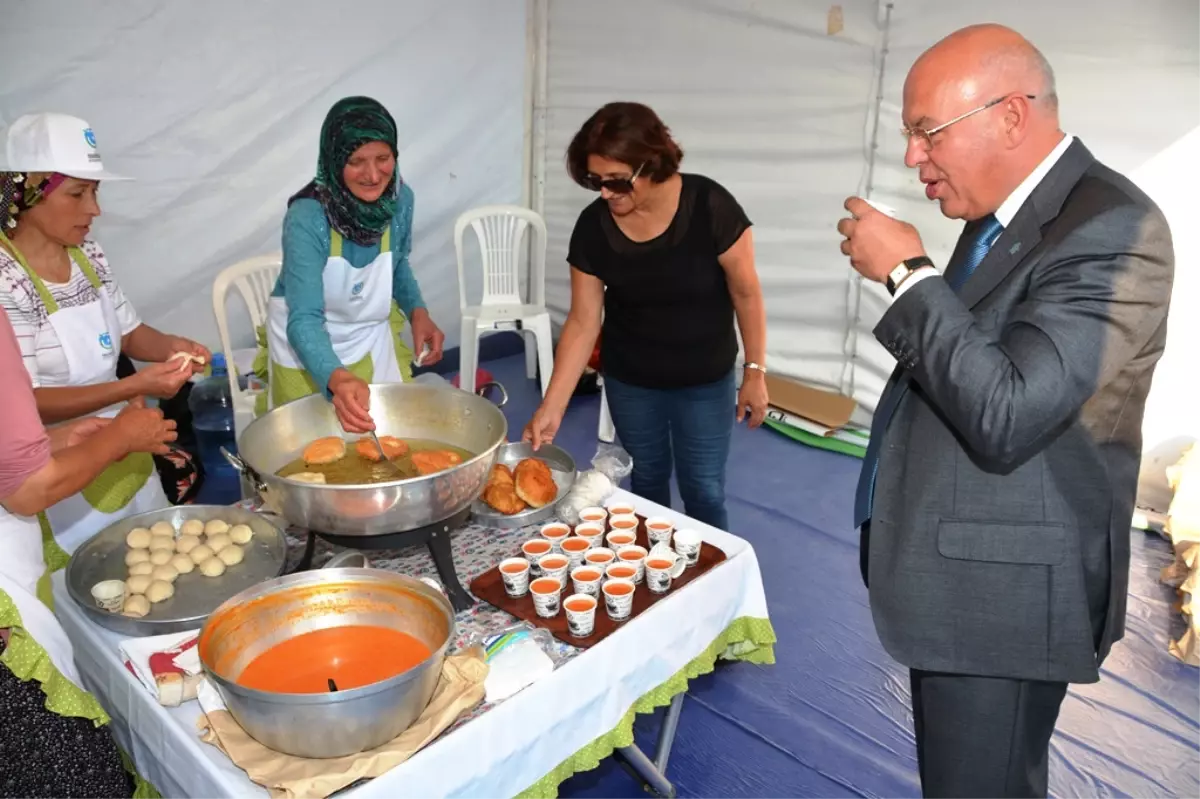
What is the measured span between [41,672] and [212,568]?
38 centimetres

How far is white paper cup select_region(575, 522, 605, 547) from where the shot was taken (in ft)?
6.62

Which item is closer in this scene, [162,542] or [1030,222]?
[1030,222]

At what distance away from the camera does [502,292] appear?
5559 mm

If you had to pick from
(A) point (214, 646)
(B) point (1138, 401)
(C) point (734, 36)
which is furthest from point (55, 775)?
(C) point (734, 36)

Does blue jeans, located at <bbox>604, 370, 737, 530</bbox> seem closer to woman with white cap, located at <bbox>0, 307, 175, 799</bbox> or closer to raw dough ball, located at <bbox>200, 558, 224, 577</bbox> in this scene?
raw dough ball, located at <bbox>200, 558, 224, 577</bbox>

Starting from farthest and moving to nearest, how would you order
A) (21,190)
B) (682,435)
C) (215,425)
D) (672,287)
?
(215,425)
(682,435)
(672,287)
(21,190)

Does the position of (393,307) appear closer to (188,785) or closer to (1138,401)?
(188,785)

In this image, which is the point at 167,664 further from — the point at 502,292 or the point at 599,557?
the point at 502,292

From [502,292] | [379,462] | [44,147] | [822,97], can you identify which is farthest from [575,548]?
[502,292]

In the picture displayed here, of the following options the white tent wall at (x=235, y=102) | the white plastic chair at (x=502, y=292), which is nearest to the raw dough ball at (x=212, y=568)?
the white tent wall at (x=235, y=102)

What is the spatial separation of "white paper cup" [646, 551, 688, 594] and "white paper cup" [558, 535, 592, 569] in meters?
0.16

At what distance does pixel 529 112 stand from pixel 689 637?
4.68m

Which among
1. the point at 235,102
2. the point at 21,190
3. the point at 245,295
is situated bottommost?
the point at 245,295

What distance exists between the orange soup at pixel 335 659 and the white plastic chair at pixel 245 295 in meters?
2.34
